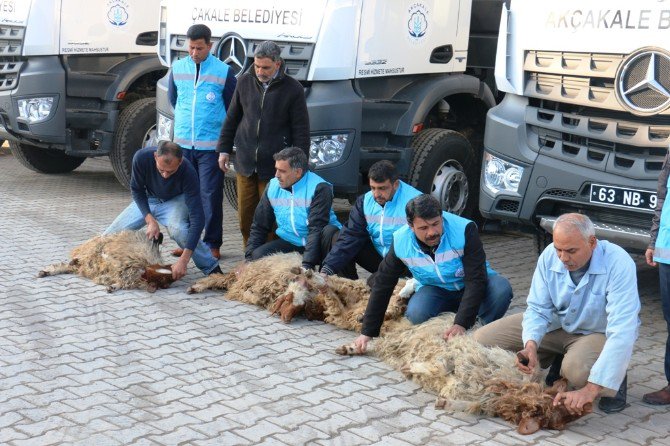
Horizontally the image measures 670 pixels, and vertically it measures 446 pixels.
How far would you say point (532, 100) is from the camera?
25.0 feet

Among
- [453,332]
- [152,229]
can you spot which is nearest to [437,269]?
[453,332]

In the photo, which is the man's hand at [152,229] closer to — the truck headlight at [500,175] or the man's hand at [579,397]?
the truck headlight at [500,175]

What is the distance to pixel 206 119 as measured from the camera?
341 inches

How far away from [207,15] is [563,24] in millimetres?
3339

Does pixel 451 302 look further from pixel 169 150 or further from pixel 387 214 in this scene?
pixel 169 150

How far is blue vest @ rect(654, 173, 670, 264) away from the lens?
220 inches

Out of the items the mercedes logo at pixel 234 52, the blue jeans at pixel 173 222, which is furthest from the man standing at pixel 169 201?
the mercedes logo at pixel 234 52

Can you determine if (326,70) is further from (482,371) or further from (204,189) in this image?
(482,371)

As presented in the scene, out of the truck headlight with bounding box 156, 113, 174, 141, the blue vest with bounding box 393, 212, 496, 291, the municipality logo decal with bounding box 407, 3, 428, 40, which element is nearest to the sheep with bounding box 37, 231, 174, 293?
the truck headlight with bounding box 156, 113, 174, 141

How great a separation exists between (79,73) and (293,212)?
4.42 metres

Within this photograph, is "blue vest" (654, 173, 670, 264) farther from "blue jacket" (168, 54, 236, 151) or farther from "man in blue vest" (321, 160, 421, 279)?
"blue jacket" (168, 54, 236, 151)

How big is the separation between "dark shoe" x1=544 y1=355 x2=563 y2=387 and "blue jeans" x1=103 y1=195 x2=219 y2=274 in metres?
3.19

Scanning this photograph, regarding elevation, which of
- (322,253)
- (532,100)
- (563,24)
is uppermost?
(563,24)

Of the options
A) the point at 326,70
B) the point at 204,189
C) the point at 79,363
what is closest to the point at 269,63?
the point at 326,70
